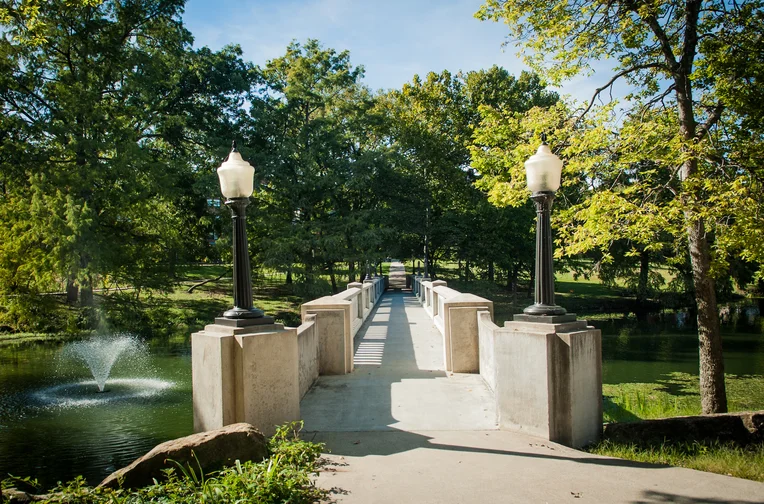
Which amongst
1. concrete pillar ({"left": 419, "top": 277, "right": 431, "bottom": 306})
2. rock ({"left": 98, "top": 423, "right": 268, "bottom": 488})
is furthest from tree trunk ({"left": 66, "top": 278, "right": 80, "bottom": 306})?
rock ({"left": 98, "top": 423, "right": 268, "bottom": 488})

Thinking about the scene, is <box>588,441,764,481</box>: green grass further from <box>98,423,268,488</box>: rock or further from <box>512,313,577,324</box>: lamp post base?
<box>98,423,268,488</box>: rock

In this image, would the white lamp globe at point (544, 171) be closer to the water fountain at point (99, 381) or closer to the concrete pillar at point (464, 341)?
the concrete pillar at point (464, 341)

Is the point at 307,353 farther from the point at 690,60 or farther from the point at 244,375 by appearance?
the point at 690,60

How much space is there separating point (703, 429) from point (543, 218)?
3.90 metres

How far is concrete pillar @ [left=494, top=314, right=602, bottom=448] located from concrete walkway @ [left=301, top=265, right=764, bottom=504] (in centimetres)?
24

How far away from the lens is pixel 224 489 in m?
4.05

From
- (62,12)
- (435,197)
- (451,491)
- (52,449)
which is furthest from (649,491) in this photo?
(435,197)

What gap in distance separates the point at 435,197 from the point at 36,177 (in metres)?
25.4

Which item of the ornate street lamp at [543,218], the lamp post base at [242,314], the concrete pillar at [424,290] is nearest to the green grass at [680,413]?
the ornate street lamp at [543,218]

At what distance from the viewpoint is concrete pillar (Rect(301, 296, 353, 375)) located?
9.40m

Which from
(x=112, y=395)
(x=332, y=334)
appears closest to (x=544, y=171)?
(x=332, y=334)

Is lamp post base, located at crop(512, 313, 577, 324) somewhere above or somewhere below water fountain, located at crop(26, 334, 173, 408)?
above

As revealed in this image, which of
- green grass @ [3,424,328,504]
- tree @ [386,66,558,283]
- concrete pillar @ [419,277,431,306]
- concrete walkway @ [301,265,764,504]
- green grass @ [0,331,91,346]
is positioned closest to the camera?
green grass @ [3,424,328,504]

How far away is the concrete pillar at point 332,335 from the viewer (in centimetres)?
940
